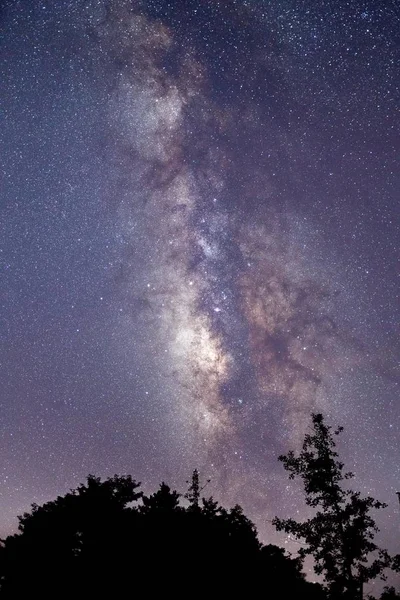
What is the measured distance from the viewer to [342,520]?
23.1 meters

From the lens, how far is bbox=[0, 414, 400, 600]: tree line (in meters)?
16.3

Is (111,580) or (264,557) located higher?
(264,557)

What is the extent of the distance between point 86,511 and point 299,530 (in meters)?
12.1

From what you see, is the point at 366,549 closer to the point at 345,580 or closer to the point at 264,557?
the point at 345,580

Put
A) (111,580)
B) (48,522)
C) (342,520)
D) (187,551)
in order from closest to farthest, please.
Answer: (111,580)
(187,551)
(48,522)
(342,520)

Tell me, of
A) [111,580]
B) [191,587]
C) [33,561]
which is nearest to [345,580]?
[191,587]

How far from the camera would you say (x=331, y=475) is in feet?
79.7

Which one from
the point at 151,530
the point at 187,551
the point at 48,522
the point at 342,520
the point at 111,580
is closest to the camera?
the point at 111,580

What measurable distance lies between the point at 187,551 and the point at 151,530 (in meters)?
2.07

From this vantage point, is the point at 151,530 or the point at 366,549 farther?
the point at 366,549

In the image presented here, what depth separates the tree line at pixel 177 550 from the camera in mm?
16328

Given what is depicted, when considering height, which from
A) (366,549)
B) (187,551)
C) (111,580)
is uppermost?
(366,549)

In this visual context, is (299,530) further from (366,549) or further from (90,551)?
(90,551)

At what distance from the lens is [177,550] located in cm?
1706
